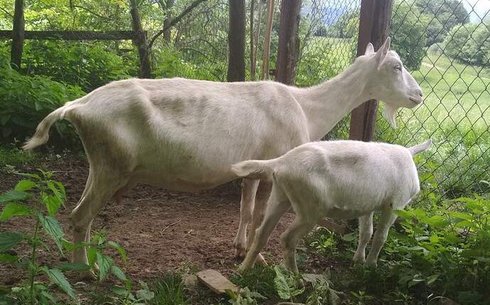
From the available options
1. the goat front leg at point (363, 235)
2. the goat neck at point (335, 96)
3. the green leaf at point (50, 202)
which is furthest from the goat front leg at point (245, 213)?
the green leaf at point (50, 202)

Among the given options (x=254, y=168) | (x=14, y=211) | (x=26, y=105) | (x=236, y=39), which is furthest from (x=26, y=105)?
(x=14, y=211)

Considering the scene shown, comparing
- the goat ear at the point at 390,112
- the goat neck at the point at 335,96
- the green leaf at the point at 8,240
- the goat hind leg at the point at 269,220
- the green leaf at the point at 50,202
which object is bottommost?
the goat hind leg at the point at 269,220

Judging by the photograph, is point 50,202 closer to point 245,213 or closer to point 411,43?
point 245,213

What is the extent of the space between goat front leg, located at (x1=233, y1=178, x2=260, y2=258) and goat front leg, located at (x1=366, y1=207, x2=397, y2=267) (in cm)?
89

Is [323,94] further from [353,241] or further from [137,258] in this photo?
[137,258]

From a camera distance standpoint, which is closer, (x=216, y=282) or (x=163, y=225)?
(x=216, y=282)

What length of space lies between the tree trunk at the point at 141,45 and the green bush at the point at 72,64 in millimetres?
270

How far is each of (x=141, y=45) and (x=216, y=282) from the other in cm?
512

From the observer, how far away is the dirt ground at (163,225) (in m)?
3.64

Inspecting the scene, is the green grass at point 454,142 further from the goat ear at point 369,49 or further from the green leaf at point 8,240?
the green leaf at point 8,240

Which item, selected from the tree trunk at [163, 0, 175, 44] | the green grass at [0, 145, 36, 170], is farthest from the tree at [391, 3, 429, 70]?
the tree trunk at [163, 0, 175, 44]

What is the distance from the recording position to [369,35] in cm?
404

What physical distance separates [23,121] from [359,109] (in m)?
3.85

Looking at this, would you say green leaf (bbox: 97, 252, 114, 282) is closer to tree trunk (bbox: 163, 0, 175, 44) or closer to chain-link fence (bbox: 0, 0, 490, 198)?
chain-link fence (bbox: 0, 0, 490, 198)
